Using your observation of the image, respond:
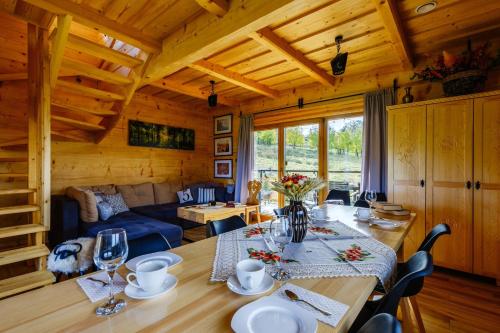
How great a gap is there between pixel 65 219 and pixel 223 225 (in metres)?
2.35

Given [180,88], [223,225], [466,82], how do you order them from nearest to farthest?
[223,225] < [466,82] < [180,88]

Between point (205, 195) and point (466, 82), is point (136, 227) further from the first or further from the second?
point (466, 82)

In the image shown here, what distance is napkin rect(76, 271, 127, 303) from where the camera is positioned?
2.59 ft

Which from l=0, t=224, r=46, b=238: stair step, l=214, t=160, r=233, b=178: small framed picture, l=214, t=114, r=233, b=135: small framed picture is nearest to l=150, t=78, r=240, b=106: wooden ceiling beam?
l=214, t=114, r=233, b=135: small framed picture

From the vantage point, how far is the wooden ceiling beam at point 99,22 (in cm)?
190

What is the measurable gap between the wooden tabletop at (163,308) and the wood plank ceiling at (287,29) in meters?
1.67

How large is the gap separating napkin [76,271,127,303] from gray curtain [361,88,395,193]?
10.4 feet

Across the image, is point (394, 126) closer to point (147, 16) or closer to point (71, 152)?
point (147, 16)

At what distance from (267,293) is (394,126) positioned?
2756 millimetres

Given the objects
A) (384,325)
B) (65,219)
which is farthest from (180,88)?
(384,325)

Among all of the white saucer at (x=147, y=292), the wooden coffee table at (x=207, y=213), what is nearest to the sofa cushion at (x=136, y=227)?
the wooden coffee table at (x=207, y=213)

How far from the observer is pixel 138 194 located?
4203 millimetres

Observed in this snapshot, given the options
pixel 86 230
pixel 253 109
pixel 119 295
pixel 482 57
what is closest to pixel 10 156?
pixel 86 230

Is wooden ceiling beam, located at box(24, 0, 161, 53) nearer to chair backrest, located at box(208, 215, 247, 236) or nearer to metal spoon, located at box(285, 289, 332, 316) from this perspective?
chair backrest, located at box(208, 215, 247, 236)
